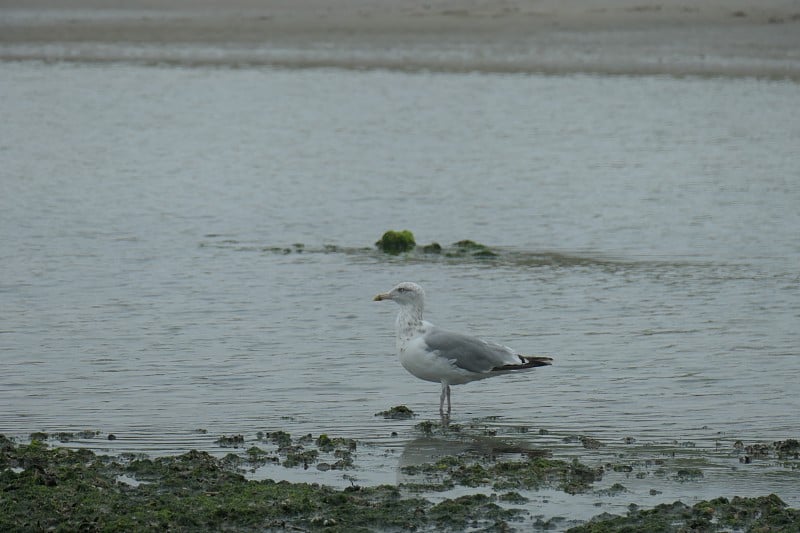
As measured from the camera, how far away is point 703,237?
19062 mm

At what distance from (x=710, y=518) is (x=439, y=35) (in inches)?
1347

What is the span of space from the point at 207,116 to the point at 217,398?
22940mm

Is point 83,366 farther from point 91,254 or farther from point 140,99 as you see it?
point 140,99

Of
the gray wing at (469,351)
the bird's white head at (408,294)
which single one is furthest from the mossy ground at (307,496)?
the bird's white head at (408,294)

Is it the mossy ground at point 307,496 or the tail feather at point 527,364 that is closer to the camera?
the mossy ground at point 307,496

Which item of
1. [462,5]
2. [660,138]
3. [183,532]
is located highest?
[462,5]

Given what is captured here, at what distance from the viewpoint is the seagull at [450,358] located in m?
10.6

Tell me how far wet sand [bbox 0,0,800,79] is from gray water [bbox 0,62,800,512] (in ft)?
6.13

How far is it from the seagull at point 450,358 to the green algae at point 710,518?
8.61ft

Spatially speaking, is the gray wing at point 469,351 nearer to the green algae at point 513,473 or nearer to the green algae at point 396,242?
the green algae at point 513,473

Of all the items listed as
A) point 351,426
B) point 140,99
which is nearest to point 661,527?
point 351,426

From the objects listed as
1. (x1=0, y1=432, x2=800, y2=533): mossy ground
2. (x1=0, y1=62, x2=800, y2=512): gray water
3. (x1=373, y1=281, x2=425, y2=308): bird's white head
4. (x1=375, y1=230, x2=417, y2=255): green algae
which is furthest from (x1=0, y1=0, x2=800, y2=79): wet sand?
(x1=0, y1=432, x2=800, y2=533): mossy ground

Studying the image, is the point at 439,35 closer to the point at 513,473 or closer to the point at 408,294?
the point at 408,294

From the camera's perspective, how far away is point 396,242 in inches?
710
